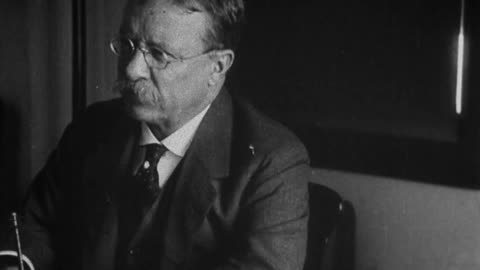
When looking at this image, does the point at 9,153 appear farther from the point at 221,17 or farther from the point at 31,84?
the point at 221,17

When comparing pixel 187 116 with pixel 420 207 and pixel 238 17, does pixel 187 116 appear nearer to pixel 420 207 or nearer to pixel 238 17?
pixel 238 17

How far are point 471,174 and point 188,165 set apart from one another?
396 millimetres

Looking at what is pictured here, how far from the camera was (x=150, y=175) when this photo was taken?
0.98 meters

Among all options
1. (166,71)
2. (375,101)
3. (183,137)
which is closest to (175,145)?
(183,137)

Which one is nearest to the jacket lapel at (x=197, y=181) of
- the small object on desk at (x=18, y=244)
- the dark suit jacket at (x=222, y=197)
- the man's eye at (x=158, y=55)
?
the dark suit jacket at (x=222, y=197)

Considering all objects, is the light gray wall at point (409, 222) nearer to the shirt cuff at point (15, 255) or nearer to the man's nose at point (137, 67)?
the man's nose at point (137, 67)

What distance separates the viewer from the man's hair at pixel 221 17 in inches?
34.2

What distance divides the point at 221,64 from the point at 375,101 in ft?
0.74

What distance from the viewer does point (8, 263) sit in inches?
40.7

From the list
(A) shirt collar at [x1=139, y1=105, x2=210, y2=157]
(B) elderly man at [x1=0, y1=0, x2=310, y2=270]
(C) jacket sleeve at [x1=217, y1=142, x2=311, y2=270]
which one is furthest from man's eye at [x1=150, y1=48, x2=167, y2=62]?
(C) jacket sleeve at [x1=217, y1=142, x2=311, y2=270]

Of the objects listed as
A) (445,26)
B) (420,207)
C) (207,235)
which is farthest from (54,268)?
(445,26)

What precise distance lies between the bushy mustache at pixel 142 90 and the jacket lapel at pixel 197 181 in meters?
0.08

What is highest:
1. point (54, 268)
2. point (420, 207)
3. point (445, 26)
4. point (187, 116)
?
point (445, 26)

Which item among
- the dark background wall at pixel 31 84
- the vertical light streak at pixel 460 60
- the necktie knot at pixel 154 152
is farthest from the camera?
the dark background wall at pixel 31 84
